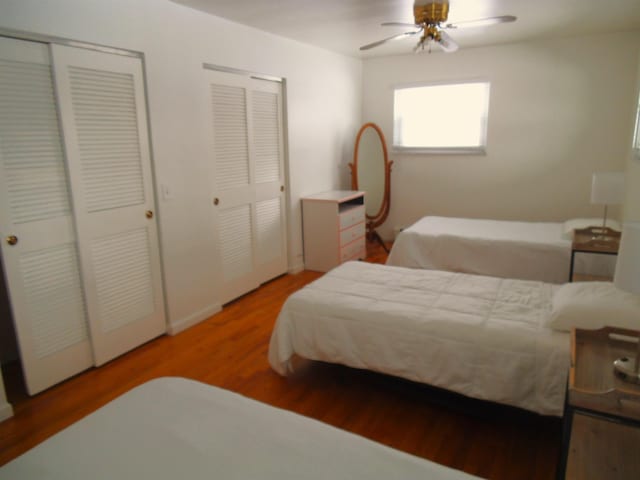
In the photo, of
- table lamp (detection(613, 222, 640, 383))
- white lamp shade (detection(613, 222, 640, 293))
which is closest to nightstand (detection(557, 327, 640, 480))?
table lamp (detection(613, 222, 640, 383))

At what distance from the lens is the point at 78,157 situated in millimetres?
2498

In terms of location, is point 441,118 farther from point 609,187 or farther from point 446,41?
point 609,187

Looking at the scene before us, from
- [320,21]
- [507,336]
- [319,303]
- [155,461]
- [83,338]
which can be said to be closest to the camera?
[155,461]

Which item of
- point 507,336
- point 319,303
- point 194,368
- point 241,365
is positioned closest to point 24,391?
point 194,368

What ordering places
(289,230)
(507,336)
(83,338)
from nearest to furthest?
(507,336), (83,338), (289,230)

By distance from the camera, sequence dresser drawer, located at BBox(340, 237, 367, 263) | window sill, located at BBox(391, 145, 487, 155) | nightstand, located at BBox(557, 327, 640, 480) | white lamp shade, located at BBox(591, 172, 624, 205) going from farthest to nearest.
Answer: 1. window sill, located at BBox(391, 145, 487, 155)
2. dresser drawer, located at BBox(340, 237, 367, 263)
3. white lamp shade, located at BBox(591, 172, 624, 205)
4. nightstand, located at BBox(557, 327, 640, 480)

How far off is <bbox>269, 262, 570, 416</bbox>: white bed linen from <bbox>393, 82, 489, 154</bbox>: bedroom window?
2800mm

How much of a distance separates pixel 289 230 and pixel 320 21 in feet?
6.34

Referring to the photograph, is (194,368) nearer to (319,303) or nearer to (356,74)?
(319,303)

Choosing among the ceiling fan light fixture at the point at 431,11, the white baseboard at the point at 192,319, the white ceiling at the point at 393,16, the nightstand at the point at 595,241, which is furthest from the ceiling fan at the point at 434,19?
the white baseboard at the point at 192,319

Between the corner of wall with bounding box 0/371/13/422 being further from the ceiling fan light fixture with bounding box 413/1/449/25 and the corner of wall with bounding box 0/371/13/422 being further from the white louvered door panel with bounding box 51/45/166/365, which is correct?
the ceiling fan light fixture with bounding box 413/1/449/25

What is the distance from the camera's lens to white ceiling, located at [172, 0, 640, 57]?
303cm

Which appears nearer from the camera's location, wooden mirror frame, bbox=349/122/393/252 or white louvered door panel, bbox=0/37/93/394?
white louvered door panel, bbox=0/37/93/394

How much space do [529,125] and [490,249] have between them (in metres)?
1.85
